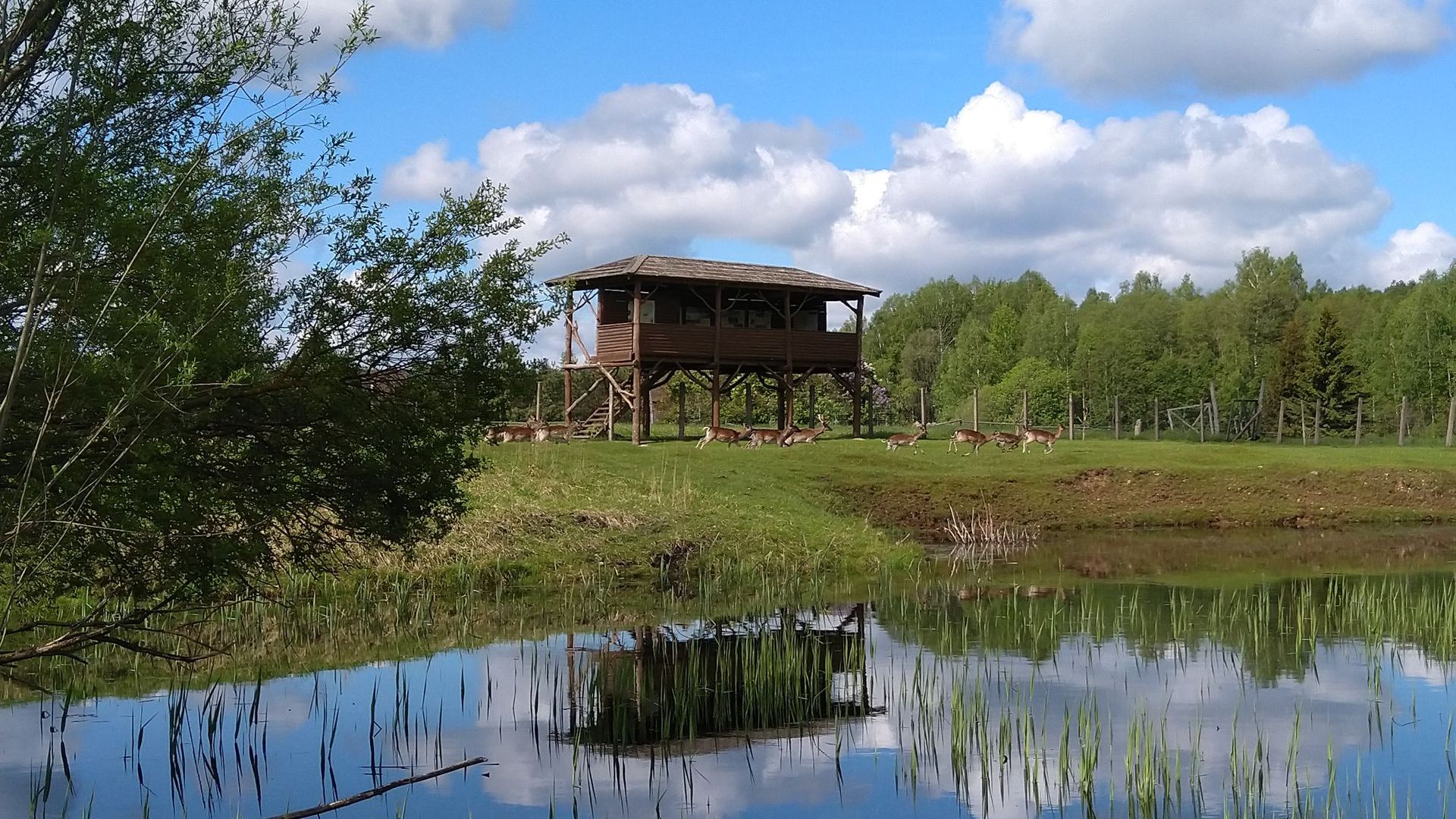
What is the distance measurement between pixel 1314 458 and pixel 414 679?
3006cm

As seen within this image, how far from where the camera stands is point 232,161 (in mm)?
9680

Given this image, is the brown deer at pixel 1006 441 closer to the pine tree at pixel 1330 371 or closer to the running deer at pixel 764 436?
the running deer at pixel 764 436

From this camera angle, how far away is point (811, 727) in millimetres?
11297

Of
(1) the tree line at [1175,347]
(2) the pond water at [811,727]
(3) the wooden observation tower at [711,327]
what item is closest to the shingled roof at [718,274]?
(3) the wooden observation tower at [711,327]

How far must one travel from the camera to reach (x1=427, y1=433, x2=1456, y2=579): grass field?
830 inches

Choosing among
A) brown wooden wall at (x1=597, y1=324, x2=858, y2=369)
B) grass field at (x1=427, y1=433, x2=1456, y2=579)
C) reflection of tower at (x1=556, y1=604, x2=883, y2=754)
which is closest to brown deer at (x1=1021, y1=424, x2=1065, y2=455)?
grass field at (x1=427, y1=433, x2=1456, y2=579)

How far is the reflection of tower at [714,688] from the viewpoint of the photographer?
11.2 m

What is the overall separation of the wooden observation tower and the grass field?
13.8 ft

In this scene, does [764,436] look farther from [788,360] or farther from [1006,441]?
[788,360]

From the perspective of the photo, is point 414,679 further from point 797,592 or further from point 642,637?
point 797,592

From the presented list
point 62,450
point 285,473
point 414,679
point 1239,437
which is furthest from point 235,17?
point 1239,437

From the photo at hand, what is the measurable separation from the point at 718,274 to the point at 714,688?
101 feet

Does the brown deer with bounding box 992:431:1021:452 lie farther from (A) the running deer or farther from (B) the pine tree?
(B) the pine tree

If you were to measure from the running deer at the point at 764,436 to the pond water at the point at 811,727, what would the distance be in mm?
19829
